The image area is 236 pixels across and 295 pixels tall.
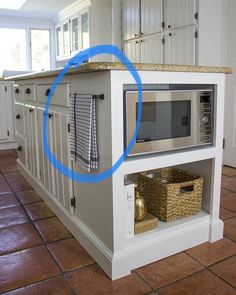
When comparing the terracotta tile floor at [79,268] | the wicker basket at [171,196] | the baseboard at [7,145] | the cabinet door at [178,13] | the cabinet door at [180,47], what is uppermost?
the cabinet door at [178,13]

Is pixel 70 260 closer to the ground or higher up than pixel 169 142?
closer to the ground

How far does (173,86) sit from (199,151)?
38 centimetres

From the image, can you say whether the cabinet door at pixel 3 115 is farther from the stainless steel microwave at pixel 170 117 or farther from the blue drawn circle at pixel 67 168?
the stainless steel microwave at pixel 170 117

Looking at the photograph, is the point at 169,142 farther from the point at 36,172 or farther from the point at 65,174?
the point at 36,172

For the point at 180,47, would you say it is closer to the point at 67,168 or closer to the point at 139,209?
the point at 67,168

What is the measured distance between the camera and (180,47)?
3.39 meters

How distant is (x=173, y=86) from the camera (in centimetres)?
159

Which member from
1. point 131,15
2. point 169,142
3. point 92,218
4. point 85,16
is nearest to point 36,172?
point 92,218

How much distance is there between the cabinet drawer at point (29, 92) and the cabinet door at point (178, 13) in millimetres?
1711

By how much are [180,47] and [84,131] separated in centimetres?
222

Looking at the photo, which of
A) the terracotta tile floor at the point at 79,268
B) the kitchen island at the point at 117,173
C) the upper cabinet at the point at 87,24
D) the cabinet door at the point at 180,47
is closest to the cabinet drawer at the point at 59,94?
the kitchen island at the point at 117,173

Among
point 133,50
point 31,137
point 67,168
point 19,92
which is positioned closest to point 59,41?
point 133,50

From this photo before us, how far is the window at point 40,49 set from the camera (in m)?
6.26

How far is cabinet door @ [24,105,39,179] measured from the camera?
101 inches
